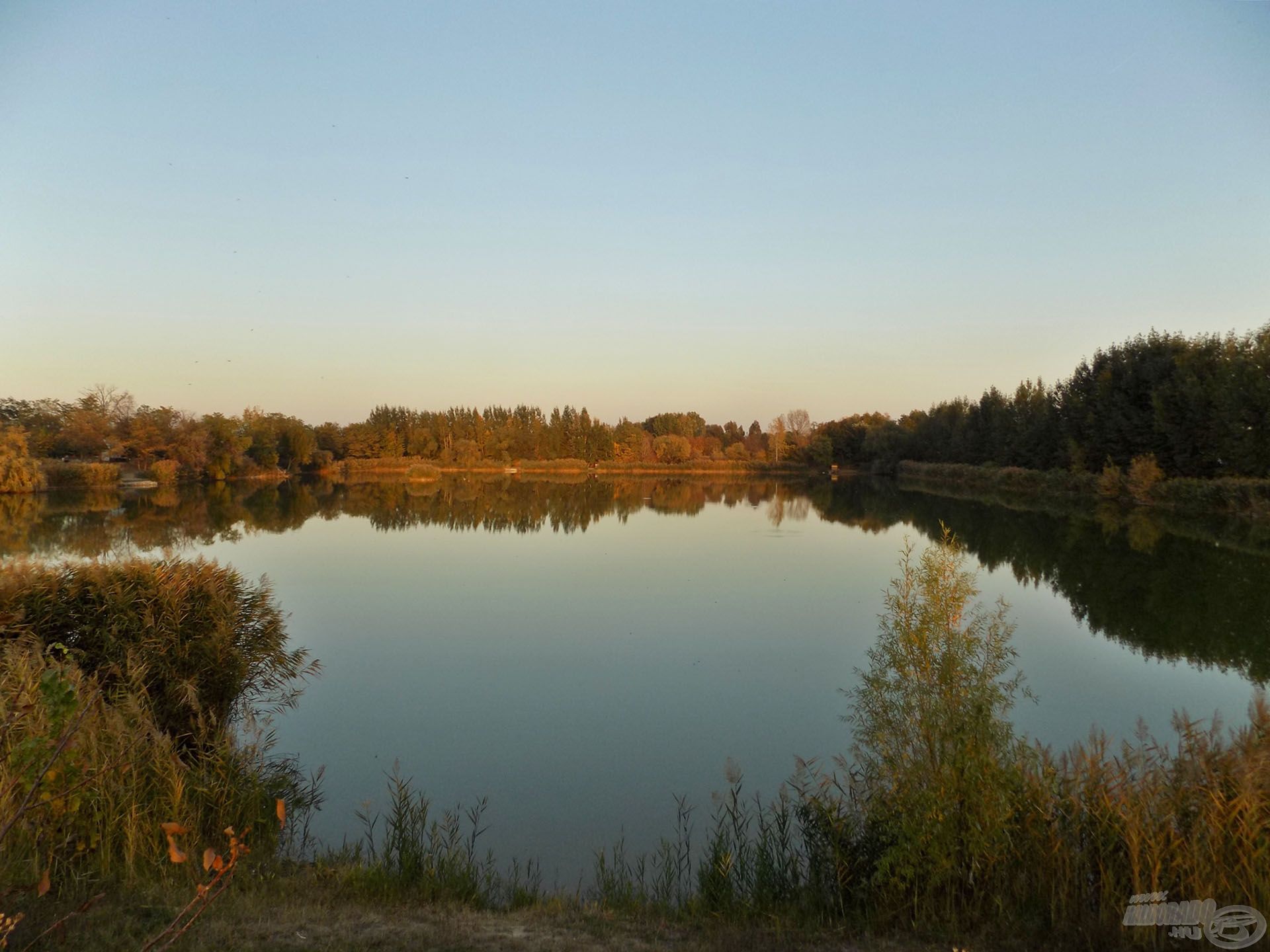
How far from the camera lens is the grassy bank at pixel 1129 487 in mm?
28469

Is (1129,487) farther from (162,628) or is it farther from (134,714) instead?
(134,714)

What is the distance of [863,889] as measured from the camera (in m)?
4.72

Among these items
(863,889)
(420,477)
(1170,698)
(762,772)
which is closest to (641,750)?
(762,772)

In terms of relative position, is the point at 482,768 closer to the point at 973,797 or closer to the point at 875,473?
the point at 973,797

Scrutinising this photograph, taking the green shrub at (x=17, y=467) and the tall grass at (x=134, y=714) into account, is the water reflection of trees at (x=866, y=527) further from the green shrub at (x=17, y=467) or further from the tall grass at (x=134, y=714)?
the tall grass at (x=134, y=714)

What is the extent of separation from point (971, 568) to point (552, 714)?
13212mm

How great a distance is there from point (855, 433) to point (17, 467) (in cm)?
7268

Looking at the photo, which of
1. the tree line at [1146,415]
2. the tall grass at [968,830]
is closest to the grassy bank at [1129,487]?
the tree line at [1146,415]

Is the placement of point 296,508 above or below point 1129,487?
below

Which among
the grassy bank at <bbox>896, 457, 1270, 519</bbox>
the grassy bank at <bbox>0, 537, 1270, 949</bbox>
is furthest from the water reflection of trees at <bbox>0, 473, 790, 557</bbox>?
the grassy bank at <bbox>896, 457, 1270, 519</bbox>

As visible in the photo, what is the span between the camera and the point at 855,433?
85812 mm

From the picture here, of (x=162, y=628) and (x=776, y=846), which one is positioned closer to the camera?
(x=776, y=846)

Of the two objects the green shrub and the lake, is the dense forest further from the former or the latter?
the lake

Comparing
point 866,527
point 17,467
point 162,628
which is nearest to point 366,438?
point 17,467
